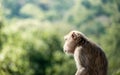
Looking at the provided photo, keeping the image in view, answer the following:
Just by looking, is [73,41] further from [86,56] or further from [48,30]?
[48,30]

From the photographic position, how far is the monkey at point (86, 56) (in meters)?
1.91

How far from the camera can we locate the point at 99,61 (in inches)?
76.7

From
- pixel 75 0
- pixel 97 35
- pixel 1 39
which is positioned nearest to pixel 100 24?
pixel 97 35

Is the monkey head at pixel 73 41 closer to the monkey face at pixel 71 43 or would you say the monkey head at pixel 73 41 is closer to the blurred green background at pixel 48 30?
the monkey face at pixel 71 43

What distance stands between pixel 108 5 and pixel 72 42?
10.8 feet

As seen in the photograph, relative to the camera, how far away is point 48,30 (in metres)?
5.04

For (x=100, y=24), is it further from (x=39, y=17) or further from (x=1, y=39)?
(x=1, y=39)

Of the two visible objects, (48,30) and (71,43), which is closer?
(71,43)

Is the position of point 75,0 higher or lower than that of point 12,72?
higher

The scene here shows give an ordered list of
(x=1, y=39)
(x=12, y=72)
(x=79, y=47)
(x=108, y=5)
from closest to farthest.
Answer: (x=79, y=47), (x=12, y=72), (x=1, y=39), (x=108, y=5)

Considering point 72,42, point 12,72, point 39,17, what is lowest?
point 12,72

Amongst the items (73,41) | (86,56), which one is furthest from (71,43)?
(86,56)

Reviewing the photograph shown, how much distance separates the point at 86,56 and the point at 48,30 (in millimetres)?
3142

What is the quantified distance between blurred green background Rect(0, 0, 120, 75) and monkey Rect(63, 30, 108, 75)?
2887 millimetres
